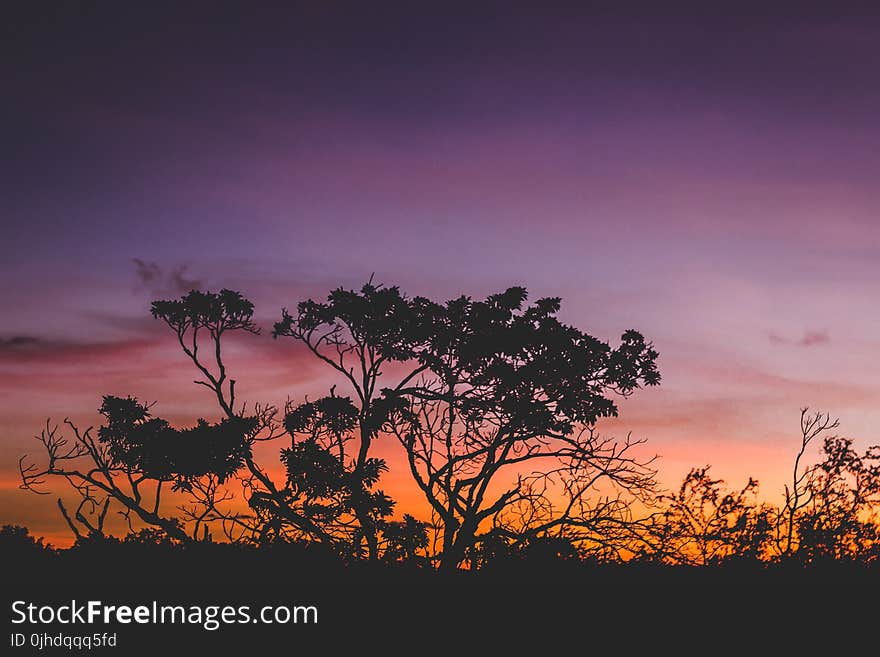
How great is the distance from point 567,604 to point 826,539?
32.5ft

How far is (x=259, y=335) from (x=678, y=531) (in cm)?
1250

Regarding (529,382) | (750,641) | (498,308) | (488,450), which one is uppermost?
(498,308)

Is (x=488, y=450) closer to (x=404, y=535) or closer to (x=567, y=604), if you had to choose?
(x=404, y=535)

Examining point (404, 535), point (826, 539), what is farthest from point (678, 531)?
point (404, 535)

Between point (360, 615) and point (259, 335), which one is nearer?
point (360, 615)

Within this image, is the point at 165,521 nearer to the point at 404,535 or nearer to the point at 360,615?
the point at 404,535

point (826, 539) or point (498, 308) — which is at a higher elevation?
point (498, 308)

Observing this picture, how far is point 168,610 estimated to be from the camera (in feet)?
35.5

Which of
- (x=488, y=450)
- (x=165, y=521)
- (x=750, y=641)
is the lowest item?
(x=750, y=641)

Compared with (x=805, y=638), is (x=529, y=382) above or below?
above

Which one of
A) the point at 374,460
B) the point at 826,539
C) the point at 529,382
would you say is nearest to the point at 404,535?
the point at 374,460

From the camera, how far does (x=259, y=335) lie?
2512cm

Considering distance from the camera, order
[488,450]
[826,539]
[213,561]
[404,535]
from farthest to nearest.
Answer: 1. [488,450]
2. [404,535]
3. [826,539]
4. [213,561]

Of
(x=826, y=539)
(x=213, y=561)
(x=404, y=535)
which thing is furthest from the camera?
(x=404, y=535)
